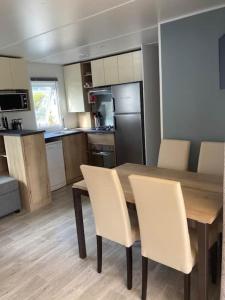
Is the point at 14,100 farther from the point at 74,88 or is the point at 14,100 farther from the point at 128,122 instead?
the point at 128,122

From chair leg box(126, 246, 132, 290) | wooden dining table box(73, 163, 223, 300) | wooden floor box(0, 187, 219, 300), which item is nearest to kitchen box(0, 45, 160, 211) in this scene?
wooden floor box(0, 187, 219, 300)

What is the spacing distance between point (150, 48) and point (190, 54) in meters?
1.47

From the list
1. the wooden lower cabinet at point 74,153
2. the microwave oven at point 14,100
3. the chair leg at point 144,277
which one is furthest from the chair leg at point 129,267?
the microwave oven at point 14,100

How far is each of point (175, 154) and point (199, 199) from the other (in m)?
1.12

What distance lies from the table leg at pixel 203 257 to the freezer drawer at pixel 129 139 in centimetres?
280

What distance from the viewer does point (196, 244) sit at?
1.79 m

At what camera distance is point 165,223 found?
1.68m

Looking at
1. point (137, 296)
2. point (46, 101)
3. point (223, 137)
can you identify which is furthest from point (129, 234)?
point (46, 101)

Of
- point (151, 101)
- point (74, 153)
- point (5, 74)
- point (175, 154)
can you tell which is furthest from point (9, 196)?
point (151, 101)

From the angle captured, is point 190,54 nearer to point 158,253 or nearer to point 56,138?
point 158,253

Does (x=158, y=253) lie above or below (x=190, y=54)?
below

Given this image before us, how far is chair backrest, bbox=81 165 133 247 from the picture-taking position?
74.9 inches

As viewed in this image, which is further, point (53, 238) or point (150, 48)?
point (150, 48)

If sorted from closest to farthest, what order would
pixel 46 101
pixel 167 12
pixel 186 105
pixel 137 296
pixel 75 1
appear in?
pixel 137 296, pixel 75 1, pixel 167 12, pixel 186 105, pixel 46 101
